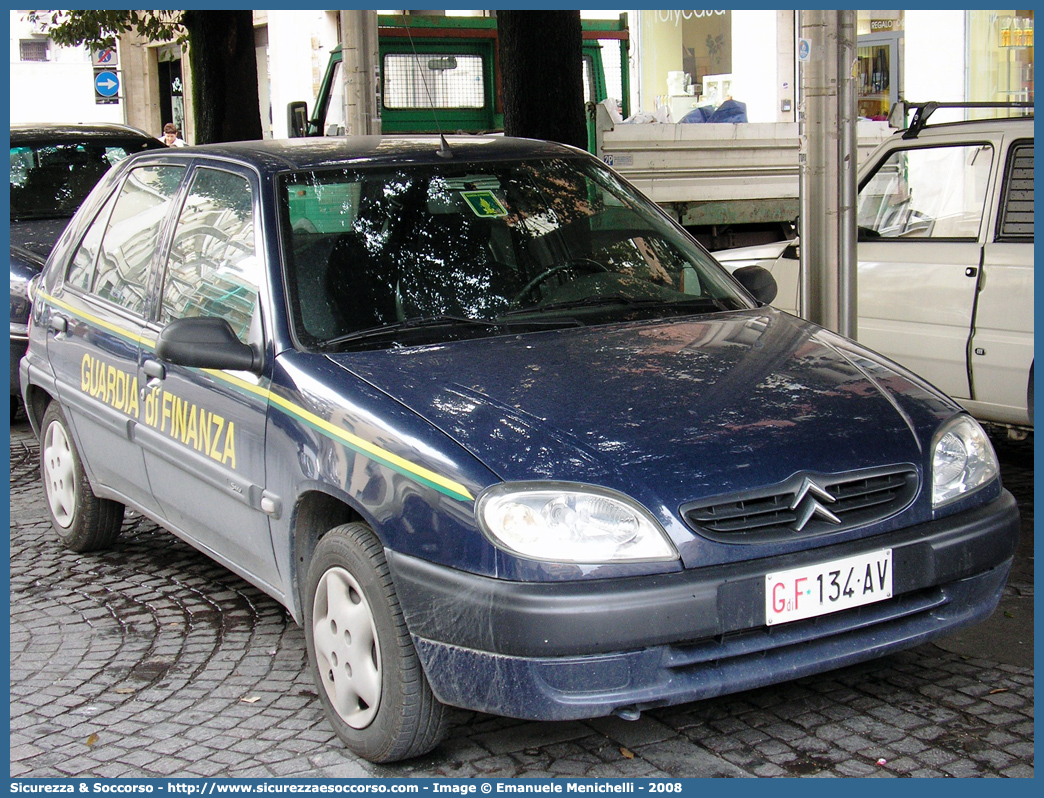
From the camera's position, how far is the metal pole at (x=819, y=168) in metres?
6.21

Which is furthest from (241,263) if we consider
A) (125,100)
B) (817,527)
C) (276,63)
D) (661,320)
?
(125,100)

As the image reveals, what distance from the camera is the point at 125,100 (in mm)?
32000

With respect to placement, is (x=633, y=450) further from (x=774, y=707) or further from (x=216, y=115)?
(x=216, y=115)

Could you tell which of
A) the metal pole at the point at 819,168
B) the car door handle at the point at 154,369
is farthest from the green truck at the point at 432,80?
the car door handle at the point at 154,369

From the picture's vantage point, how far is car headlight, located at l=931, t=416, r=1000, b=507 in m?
3.55

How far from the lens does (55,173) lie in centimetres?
967

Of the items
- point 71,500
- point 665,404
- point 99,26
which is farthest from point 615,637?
point 99,26

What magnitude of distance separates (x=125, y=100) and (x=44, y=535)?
2807cm

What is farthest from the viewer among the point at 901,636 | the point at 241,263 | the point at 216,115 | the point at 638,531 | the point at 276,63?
the point at 276,63

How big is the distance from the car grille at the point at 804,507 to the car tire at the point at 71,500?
10.8ft

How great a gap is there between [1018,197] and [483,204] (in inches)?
133

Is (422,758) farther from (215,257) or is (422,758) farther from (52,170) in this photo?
(52,170)

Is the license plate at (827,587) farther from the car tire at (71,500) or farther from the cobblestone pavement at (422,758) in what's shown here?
the car tire at (71,500)

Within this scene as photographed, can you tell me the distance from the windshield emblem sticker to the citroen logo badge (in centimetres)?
168
